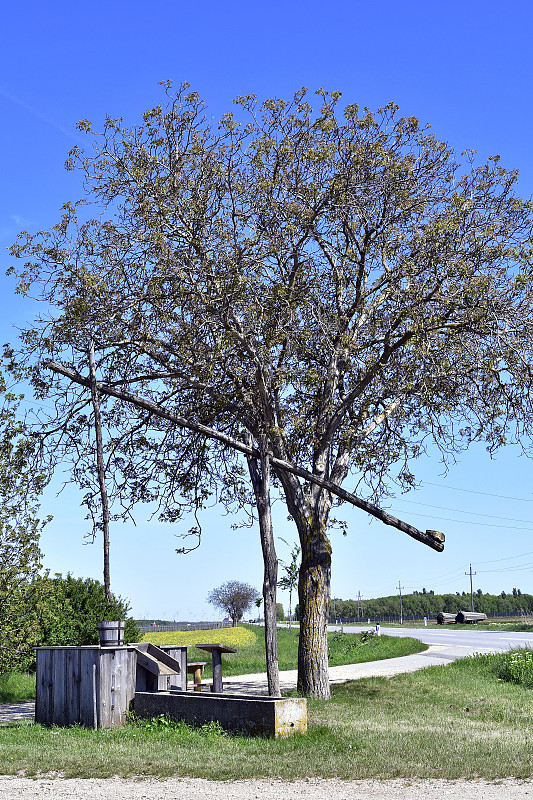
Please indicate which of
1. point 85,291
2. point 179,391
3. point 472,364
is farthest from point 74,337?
point 472,364

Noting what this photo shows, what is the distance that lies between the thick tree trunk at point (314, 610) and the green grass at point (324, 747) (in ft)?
4.54

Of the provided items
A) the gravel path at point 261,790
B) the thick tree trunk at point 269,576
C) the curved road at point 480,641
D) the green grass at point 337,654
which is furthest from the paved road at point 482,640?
the gravel path at point 261,790

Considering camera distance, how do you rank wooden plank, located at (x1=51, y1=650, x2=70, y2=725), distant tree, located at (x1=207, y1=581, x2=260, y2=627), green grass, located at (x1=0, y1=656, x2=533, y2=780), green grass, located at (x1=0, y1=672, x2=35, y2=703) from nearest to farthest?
1. green grass, located at (x1=0, y1=656, x2=533, y2=780)
2. wooden plank, located at (x1=51, y1=650, x2=70, y2=725)
3. green grass, located at (x1=0, y1=672, x2=35, y2=703)
4. distant tree, located at (x1=207, y1=581, x2=260, y2=627)

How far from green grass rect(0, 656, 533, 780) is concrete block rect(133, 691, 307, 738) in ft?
0.67

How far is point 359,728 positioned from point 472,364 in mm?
8547

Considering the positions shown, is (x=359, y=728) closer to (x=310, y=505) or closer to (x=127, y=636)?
(x=310, y=505)

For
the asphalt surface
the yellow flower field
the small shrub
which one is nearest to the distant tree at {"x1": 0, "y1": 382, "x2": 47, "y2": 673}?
the asphalt surface

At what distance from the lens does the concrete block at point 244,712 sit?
1093cm

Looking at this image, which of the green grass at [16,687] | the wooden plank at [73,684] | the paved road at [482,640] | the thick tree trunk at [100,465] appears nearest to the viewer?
the wooden plank at [73,684]

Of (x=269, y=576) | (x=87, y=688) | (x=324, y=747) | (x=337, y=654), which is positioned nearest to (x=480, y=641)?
(x=337, y=654)

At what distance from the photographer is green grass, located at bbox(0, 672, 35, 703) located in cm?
2109

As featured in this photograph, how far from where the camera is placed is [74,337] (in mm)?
16266

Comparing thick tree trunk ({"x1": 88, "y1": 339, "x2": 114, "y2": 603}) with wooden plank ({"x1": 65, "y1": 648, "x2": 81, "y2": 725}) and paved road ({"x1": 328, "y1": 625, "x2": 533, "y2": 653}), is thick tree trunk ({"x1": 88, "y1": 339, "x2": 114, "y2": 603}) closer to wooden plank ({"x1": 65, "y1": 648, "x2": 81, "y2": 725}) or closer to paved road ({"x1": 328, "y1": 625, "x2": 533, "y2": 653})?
wooden plank ({"x1": 65, "y1": 648, "x2": 81, "y2": 725})

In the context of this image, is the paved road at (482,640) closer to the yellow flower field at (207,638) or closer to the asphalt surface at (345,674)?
the asphalt surface at (345,674)
